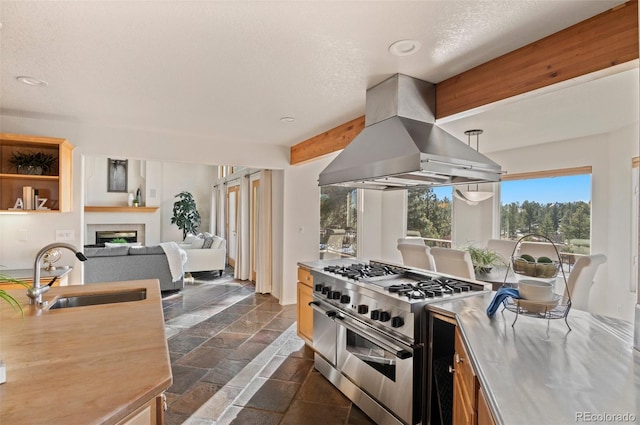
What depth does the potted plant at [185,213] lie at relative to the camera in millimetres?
9055

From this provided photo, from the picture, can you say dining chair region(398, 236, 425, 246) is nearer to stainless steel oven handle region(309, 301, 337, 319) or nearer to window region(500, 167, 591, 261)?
window region(500, 167, 591, 261)

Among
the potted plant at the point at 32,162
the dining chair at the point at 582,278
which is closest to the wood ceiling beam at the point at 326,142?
the dining chair at the point at 582,278

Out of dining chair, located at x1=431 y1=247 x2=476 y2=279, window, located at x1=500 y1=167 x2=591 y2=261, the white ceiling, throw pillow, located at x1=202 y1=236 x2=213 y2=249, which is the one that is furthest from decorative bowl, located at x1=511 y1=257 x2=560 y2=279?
throw pillow, located at x1=202 y1=236 x2=213 y2=249

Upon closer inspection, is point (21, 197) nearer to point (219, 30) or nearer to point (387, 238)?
point (219, 30)

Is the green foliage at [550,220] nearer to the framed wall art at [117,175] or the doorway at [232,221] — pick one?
the doorway at [232,221]

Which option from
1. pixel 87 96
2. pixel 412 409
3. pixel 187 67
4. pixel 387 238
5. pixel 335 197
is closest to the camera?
pixel 412 409

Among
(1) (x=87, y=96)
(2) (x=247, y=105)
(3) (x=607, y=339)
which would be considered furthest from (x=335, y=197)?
(3) (x=607, y=339)

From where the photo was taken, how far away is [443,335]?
6.25ft

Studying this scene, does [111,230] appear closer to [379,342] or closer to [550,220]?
[379,342]

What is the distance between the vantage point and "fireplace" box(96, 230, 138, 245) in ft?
28.1

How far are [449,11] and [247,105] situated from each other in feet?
6.19

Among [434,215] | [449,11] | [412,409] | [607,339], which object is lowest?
[412,409]

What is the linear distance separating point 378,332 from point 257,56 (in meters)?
1.88

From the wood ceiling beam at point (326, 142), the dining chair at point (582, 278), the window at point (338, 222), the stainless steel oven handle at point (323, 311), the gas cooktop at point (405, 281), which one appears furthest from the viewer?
the window at point (338, 222)
